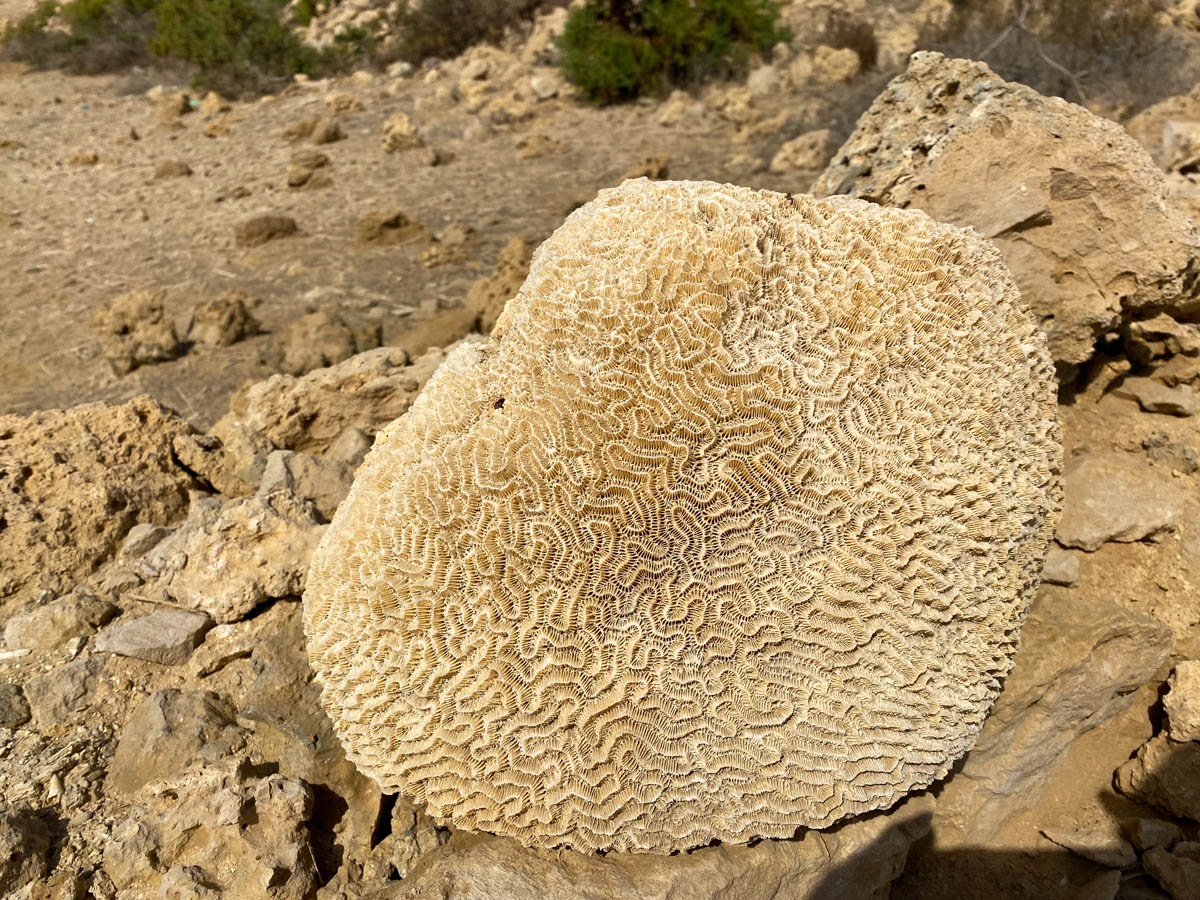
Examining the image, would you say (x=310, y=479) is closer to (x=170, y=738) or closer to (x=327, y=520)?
(x=327, y=520)

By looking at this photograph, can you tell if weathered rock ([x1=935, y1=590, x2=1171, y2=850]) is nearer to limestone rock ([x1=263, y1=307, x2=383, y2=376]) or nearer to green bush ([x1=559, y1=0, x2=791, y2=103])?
limestone rock ([x1=263, y1=307, x2=383, y2=376])

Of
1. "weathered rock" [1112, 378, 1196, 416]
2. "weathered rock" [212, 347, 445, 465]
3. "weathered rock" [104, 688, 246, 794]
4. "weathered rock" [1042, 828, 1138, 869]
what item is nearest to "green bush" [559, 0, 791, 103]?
"weathered rock" [212, 347, 445, 465]

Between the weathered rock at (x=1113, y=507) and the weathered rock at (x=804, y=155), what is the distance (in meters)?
6.09

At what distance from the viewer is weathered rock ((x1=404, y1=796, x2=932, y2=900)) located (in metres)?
2.39

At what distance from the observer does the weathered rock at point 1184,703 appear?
303cm

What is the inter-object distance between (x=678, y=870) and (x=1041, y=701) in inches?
65.7

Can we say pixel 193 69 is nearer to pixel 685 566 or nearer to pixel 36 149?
pixel 36 149

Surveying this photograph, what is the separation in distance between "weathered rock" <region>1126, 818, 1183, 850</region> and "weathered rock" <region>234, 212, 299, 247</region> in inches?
342

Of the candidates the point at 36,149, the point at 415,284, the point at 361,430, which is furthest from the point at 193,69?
the point at 361,430

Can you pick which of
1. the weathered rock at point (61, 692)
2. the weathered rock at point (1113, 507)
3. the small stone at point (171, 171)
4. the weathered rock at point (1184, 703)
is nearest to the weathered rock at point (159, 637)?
the weathered rock at point (61, 692)

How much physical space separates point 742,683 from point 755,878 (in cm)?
65

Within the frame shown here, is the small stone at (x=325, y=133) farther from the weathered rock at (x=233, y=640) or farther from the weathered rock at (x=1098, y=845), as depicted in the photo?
the weathered rock at (x=1098, y=845)

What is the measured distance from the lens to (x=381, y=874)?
2.62 meters

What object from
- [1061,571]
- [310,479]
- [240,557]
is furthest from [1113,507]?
[240,557]
